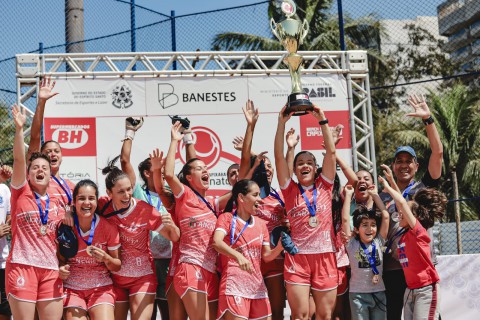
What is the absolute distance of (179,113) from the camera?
31.6ft

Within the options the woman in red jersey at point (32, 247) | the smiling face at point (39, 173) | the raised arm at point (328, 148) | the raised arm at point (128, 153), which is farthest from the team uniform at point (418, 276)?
the smiling face at point (39, 173)

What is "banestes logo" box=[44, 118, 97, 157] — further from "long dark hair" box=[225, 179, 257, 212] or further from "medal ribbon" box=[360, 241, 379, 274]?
"medal ribbon" box=[360, 241, 379, 274]

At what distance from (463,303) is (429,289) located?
2.32m

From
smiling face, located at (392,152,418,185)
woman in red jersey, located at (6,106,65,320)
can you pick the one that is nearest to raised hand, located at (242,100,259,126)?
smiling face, located at (392,152,418,185)

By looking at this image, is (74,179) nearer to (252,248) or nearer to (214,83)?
(214,83)

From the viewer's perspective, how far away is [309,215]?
19.5ft

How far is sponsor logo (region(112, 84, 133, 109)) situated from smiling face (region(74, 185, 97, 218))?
4031 millimetres

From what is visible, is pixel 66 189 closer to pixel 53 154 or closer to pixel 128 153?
pixel 53 154

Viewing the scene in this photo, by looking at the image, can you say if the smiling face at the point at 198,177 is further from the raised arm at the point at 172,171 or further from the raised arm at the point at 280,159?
the raised arm at the point at 280,159

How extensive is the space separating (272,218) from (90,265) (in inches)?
68.7

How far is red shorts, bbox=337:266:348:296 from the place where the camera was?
628 centimetres

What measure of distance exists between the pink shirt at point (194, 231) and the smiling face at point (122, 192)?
1.41ft

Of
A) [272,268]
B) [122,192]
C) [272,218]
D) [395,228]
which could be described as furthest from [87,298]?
[395,228]

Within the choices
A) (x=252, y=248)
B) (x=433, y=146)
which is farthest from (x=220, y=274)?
(x=433, y=146)
